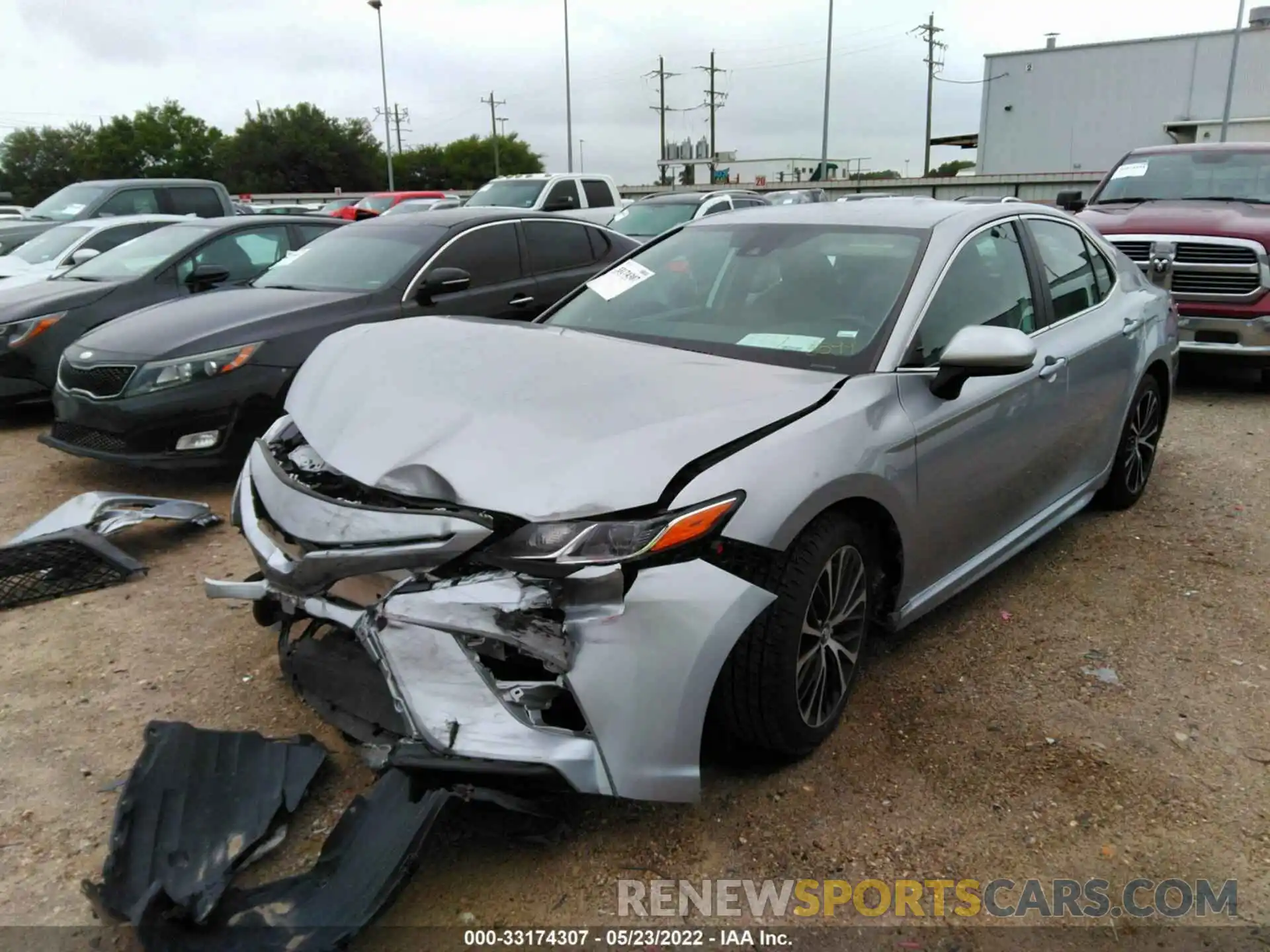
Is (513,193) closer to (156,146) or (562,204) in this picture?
(562,204)

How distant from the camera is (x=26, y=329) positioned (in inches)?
263

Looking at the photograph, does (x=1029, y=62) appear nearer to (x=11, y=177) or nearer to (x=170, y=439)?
(x=170, y=439)

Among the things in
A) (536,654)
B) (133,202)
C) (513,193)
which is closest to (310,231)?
(133,202)

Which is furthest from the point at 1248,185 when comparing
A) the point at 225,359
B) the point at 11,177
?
the point at 11,177

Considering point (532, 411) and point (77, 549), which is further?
point (77, 549)

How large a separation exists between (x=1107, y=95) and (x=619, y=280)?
54296 millimetres

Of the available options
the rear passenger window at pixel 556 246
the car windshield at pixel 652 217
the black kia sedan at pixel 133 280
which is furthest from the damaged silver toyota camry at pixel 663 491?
the car windshield at pixel 652 217

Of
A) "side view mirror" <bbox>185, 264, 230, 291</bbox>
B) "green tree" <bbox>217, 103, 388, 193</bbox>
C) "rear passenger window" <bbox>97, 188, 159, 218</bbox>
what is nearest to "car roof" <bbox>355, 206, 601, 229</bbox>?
"side view mirror" <bbox>185, 264, 230, 291</bbox>

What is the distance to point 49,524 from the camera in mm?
4484

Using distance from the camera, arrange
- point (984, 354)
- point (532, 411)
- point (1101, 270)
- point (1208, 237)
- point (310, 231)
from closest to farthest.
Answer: point (532, 411) < point (984, 354) < point (1101, 270) < point (1208, 237) < point (310, 231)

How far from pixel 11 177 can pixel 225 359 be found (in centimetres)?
7445

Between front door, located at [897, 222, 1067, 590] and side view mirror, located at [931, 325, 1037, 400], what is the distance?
0.09 m

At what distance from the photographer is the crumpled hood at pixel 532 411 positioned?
7.75ft

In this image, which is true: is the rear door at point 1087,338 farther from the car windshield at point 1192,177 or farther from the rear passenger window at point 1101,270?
the car windshield at point 1192,177
